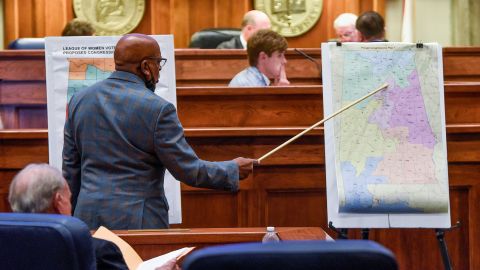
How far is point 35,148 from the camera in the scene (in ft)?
15.0

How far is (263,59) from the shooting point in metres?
5.32

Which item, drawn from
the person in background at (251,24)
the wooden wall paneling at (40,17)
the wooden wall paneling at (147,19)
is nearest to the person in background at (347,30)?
the person in background at (251,24)

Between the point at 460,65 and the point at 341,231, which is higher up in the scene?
the point at 460,65

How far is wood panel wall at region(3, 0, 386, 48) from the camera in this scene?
8.94m

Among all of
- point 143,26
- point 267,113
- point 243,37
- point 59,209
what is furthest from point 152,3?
point 59,209

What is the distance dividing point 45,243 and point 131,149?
1293 mm

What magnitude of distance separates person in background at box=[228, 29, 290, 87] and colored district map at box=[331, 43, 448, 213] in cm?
109

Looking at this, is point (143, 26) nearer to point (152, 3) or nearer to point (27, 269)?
point (152, 3)

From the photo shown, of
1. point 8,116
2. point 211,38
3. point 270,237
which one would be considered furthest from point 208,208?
point 211,38

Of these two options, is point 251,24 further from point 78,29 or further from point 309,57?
point 78,29

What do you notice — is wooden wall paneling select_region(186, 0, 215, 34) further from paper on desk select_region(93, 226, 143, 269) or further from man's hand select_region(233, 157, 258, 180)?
paper on desk select_region(93, 226, 143, 269)

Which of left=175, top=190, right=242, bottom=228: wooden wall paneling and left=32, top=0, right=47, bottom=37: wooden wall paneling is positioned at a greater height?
left=32, top=0, right=47, bottom=37: wooden wall paneling

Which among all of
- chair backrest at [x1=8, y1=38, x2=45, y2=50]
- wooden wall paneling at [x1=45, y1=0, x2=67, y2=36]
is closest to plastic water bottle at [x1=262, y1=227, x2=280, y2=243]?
chair backrest at [x1=8, y1=38, x2=45, y2=50]

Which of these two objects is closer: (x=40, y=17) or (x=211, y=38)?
(x=211, y=38)
